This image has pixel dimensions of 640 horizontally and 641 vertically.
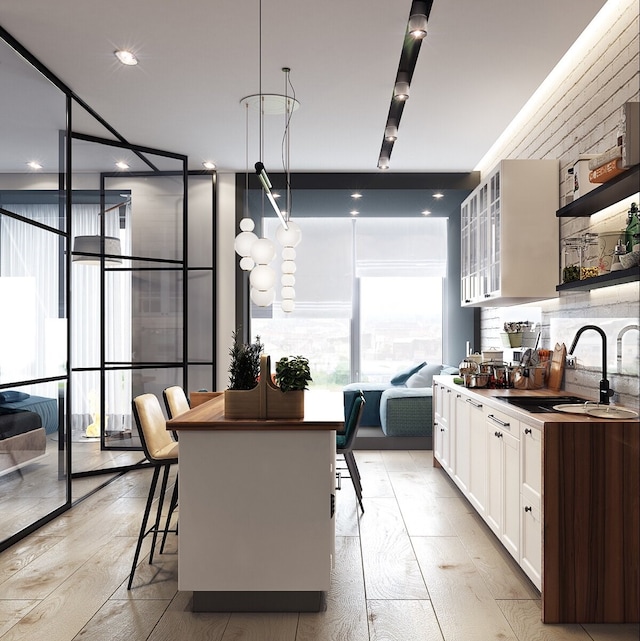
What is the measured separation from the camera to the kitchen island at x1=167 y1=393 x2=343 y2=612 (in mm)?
2717

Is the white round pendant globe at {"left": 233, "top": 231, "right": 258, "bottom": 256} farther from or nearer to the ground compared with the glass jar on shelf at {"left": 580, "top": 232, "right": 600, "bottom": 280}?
farther from the ground

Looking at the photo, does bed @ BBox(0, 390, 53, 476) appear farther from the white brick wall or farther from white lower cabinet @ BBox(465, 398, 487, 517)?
the white brick wall

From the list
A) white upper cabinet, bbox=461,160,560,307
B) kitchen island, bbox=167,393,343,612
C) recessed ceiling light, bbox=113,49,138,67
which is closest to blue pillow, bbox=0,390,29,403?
kitchen island, bbox=167,393,343,612

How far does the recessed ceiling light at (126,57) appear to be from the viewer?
3660 mm

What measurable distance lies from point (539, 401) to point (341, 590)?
147cm

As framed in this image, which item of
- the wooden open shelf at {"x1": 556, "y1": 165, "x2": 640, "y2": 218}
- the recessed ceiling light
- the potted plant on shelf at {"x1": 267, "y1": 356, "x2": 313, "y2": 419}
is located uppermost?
the recessed ceiling light

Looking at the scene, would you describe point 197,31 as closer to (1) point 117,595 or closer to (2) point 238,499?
(2) point 238,499

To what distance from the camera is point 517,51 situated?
3650 mm

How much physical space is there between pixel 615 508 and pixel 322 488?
47.6 inches

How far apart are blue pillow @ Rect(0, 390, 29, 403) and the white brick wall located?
10.2ft

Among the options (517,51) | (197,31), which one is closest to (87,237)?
(197,31)

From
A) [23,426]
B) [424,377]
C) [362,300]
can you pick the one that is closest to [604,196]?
[23,426]

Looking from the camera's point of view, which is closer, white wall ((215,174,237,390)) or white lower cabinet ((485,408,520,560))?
white lower cabinet ((485,408,520,560))

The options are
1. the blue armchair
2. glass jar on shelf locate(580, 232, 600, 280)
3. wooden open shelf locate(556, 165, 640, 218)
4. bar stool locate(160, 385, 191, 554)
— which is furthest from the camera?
the blue armchair
